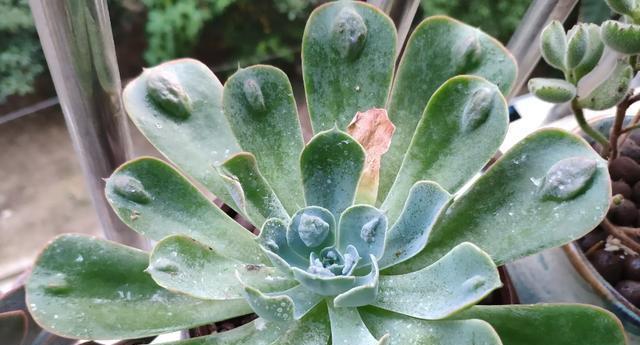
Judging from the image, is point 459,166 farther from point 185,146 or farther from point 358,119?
point 185,146

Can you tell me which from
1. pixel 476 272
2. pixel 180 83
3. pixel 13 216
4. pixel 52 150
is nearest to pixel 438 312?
pixel 476 272

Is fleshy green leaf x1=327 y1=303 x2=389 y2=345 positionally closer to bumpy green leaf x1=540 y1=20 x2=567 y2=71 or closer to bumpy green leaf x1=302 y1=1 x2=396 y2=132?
bumpy green leaf x1=302 y1=1 x2=396 y2=132

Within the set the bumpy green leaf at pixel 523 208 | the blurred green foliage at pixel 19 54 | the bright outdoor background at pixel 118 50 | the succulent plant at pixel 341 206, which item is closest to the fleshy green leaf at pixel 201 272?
the succulent plant at pixel 341 206

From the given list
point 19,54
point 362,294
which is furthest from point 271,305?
point 19,54

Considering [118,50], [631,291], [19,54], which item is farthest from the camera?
[118,50]

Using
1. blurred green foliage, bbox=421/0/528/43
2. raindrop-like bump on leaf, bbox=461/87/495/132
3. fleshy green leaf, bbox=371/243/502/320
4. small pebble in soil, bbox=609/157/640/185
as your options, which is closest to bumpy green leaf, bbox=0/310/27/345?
fleshy green leaf, bbox=371/243/502/320

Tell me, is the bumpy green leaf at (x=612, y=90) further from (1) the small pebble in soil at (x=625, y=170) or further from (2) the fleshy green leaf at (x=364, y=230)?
(2) the fleshy green leaf at (x=364, y=230)

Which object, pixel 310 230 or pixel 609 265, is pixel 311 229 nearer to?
pixel 310 230
